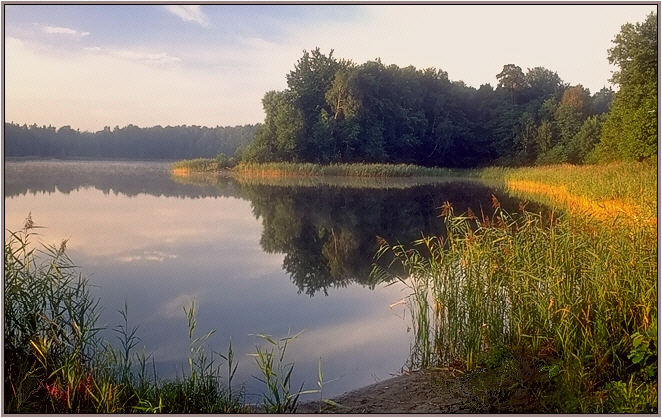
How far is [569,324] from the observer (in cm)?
392

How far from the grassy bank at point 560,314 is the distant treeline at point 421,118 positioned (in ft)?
79.0

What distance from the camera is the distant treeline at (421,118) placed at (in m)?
33.4

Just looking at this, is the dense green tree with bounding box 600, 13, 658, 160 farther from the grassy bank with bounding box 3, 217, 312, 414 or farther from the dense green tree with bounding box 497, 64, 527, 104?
the dense green tree with bounding box 497, 64, 527, 104

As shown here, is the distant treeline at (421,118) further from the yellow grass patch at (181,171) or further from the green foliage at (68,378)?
the green foliage at (68,378)

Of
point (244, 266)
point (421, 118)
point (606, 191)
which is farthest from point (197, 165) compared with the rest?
point (244, 266)

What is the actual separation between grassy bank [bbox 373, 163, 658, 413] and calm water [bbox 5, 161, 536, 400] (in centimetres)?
63

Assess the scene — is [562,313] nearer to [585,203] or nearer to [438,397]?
[438,397]

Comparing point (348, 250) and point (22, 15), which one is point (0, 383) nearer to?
point (22, 15)

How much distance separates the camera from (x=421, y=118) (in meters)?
40.9

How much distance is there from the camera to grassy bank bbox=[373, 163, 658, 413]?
3500 mm

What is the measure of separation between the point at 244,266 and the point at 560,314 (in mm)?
5206

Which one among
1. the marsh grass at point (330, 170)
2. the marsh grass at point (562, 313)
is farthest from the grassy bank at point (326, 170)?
the marsh grass at point (562, 313)

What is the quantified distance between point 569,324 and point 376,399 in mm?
1415

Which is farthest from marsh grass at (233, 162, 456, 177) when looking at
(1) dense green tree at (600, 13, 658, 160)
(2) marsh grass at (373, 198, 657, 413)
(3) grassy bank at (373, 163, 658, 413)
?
(2) marsh grass at (373, 198, 657, 413)
